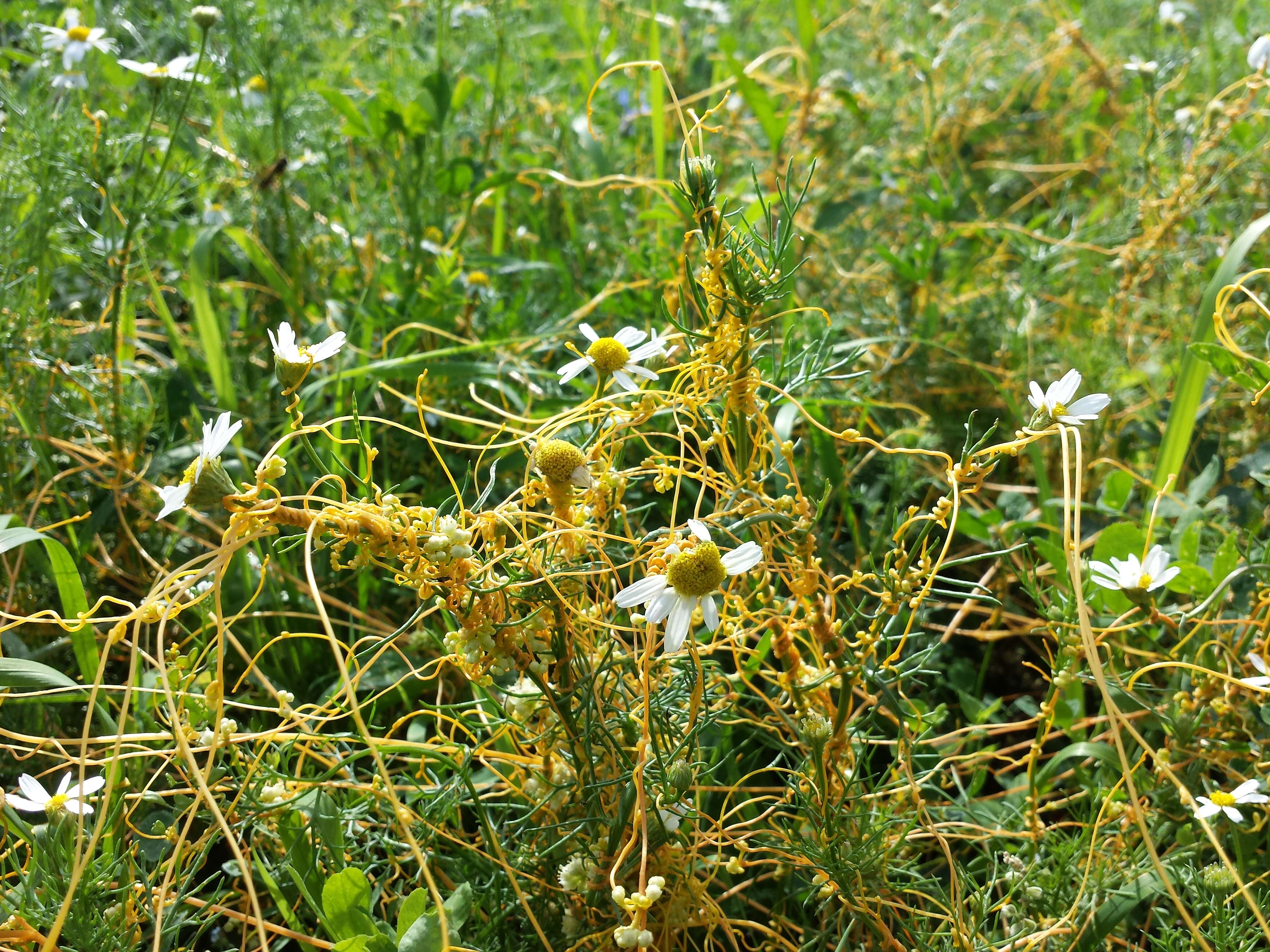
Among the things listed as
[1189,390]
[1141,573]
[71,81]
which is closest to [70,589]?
[71,81]

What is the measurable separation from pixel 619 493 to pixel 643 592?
0.17 m

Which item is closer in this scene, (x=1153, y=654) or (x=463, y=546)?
(x=463, y=546)

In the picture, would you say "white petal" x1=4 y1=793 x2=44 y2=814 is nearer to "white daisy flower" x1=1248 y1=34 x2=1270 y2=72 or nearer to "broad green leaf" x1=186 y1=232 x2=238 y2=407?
"broad green leaf" x1=186 y1=232 x2=238 y2=407

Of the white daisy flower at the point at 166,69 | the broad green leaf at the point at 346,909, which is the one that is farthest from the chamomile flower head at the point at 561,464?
the white daisy flower at the point at 166,69

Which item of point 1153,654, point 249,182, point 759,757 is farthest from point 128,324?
point 1153,654

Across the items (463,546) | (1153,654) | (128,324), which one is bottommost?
(1153,654)

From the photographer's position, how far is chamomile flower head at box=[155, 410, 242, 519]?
76 centimetres

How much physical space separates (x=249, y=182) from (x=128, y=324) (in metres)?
0.39

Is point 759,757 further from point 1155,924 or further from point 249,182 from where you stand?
point 249,182

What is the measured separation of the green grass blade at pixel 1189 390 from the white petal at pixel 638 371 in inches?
33.3

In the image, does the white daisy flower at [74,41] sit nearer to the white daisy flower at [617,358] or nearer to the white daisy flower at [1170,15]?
the white daisy flower at [617,358]

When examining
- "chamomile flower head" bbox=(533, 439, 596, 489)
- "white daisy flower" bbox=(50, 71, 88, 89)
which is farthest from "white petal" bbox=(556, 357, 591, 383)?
"white daisy flower" bbox=(50, 71, 88, 89)

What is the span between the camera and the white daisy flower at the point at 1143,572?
39.2 inches

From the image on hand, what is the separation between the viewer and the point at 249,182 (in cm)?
190
